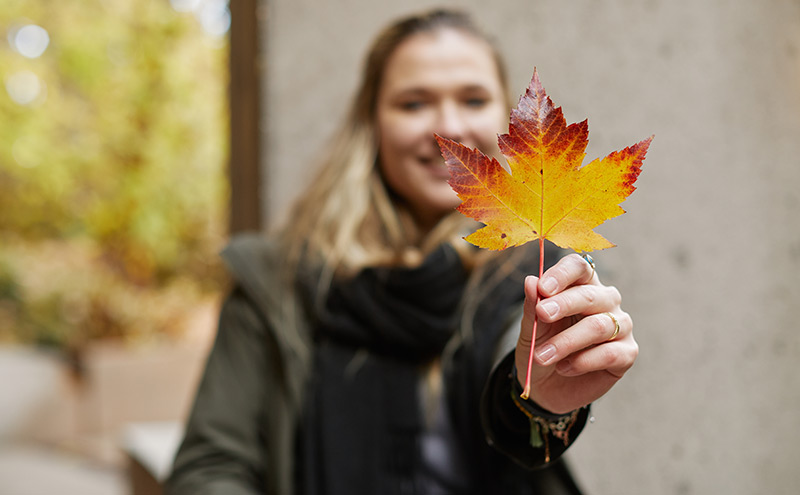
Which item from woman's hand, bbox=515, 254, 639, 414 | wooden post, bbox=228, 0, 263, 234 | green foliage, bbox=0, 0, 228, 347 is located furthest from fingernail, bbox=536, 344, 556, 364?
green foliage, bbox=0, 0, 228, 347

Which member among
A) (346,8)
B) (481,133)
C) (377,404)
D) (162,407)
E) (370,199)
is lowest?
(162,407)

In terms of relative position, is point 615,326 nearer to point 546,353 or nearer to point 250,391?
point 546,353

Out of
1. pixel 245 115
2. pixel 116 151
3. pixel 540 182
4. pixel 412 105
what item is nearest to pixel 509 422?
pixel 540 182

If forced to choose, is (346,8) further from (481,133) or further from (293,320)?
(293,320)

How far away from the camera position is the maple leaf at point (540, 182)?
0.35 metres

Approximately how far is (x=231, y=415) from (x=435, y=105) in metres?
0.56

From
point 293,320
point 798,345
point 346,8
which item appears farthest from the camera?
point 346,8

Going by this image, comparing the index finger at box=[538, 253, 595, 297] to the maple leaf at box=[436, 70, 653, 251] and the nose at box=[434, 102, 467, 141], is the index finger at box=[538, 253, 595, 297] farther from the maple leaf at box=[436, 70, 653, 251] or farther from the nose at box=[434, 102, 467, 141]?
the nose at box=[434, 102, 467, 141]

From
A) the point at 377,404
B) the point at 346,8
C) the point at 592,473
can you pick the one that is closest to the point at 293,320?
the point at 377,404

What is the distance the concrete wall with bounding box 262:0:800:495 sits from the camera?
75 cm

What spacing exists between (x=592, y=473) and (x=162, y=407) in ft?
9.02

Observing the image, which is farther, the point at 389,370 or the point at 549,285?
the point at 389,370

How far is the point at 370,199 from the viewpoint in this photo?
99 cm

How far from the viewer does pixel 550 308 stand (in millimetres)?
372
